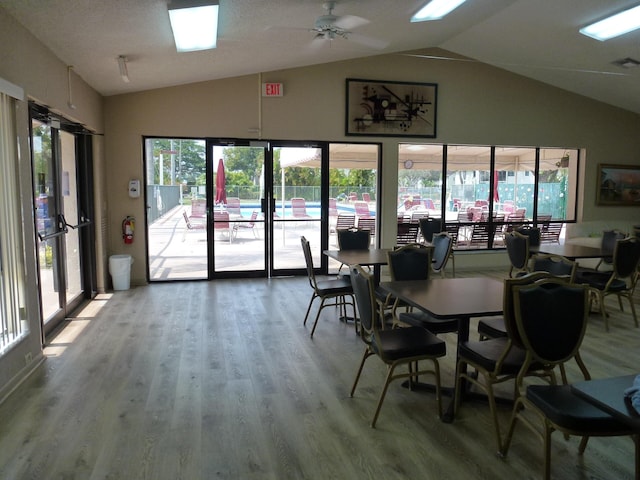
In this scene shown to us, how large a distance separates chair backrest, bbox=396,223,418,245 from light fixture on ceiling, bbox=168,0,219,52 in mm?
4281

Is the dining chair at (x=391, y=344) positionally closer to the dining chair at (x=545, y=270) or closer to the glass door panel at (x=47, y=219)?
the dining chair at (x=545, y=270)

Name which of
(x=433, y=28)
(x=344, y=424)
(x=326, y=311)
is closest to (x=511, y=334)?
(x=344, y=424)

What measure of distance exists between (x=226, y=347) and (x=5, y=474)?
1995mm

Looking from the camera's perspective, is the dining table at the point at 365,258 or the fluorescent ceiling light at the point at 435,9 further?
the fluorescent ceiling light at the point at 435,9

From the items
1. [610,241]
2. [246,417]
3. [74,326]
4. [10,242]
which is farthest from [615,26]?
[74,326]

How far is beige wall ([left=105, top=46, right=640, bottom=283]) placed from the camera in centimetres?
675

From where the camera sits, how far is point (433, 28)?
6211mm

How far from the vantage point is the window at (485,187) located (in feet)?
26.3

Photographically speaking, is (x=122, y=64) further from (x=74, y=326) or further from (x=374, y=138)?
(x=374, y=138)

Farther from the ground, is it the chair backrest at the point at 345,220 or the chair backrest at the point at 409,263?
the chair backrest at the point at 345,220

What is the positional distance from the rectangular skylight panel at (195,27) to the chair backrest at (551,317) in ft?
10.4

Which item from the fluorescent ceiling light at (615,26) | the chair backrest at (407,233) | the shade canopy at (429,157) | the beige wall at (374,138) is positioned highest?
the fluorescent ceiling light at (615,26)

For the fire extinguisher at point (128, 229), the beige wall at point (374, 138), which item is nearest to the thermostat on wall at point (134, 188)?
the beige wall at point (374, 138)

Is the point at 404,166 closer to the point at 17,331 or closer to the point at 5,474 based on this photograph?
the point at 17,331
